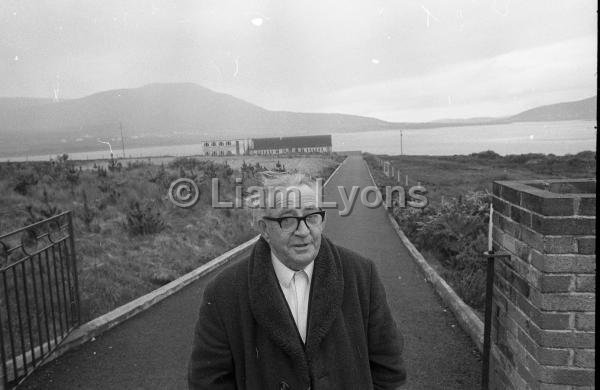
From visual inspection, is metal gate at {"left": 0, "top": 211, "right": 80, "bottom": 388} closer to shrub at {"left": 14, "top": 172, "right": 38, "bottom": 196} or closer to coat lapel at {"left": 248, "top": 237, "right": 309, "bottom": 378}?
coat lapel at {"left": 248, "top": 237, "right": 309, "bottom": 378}

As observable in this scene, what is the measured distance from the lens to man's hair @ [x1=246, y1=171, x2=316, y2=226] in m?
1.92

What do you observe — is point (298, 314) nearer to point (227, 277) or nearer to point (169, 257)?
point (227, 277)

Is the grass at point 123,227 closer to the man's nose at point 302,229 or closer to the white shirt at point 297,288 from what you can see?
the white shirt at point 297,288

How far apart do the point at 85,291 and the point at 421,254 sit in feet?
19.4

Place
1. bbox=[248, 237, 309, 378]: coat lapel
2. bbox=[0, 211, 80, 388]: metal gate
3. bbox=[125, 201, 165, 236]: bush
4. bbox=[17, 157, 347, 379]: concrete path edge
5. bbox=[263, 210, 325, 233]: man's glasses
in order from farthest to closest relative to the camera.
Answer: bbox=[125, 201, 165, 236]: bush < bbox=[17, 157, 347, 379]: concrete path edge < bbox=[0, 211, 80, 388]: metal gate < bbox=[263, 210, 325, 233]: man's glasses < bbox=[248, 237, 309, 378]: coat lapel

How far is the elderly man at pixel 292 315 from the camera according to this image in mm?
1812

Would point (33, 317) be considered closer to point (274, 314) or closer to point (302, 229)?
point (274, 314)

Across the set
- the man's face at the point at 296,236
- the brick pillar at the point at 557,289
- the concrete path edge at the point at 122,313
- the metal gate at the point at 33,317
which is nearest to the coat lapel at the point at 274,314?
the man's face at the point at 296,236

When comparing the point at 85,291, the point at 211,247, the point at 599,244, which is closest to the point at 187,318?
the point at 85,291

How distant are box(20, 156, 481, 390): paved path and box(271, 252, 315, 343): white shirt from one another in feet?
7.91

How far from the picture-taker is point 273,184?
1931 millimetres

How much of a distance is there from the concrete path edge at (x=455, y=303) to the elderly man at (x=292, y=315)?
9.45ft

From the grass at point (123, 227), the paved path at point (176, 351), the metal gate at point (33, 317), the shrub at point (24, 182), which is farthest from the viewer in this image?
the shrub at point (24, 182)

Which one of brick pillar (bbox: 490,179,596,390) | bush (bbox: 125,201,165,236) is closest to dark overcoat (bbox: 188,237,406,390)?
brick pillar (bbox: 490,179,596,390)
